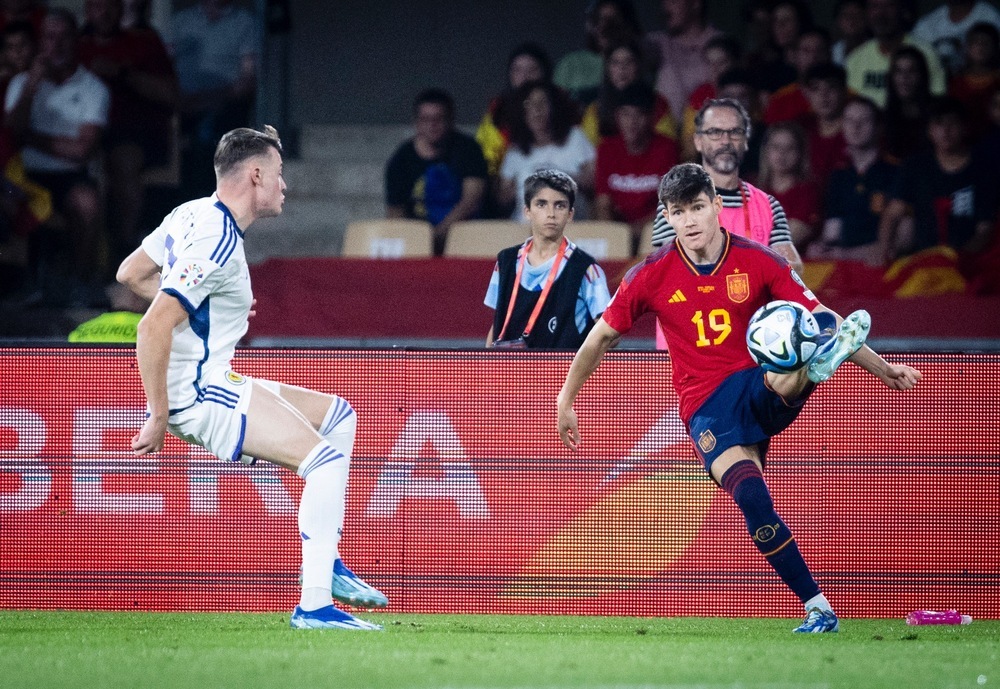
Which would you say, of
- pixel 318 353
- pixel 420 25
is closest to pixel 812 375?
pixel 318 353

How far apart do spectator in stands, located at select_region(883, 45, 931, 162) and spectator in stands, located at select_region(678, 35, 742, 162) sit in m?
1.35

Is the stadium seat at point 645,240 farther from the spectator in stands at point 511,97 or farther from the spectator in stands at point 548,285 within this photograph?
the spectator in stands at point 548,285

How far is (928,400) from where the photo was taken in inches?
282

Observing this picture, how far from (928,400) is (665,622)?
5.49 ft

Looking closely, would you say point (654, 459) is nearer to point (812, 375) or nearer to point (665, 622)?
point (665, 622)

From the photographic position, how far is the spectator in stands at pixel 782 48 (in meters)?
12.6

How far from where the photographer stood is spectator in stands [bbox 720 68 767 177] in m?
12.0

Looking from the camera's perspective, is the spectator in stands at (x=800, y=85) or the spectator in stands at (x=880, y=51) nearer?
the spectator in stands at (x=800, y=85)

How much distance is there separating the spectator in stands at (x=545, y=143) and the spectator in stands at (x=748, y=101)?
957 millimetres

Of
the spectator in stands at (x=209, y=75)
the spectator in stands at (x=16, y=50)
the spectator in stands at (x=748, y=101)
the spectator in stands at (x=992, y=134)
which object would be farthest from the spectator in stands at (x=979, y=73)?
the spectator in stands at (x=16, y=50)

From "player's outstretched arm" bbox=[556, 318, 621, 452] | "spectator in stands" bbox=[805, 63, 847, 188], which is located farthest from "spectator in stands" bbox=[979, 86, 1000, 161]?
"player's outstretched arm" bbox=[556, 318, 621, 452]

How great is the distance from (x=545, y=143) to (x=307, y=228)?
8.79 feet

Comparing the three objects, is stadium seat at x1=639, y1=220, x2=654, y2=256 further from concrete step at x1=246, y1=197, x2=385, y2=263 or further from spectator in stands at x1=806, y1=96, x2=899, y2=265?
concrete step at x1=246, y1=197, x2=385, y2=263

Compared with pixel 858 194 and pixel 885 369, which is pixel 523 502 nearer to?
pixel 885 369
